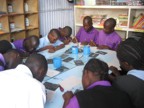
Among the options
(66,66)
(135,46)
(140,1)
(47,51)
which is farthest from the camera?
(140,1)

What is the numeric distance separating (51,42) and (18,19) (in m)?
1.12

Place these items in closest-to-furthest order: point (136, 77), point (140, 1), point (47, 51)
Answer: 1. point (136, 77)
2. point (47, 51)
3. point (140, 1)

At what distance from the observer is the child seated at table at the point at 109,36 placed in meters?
3.16

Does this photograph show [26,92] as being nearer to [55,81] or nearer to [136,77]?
[55,81]

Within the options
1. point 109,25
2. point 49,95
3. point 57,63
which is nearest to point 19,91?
point 49,95

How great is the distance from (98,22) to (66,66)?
7.92 feet

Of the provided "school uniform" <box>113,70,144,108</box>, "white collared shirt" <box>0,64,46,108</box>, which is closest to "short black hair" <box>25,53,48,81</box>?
"white collared shirt" <box>0,64,46,108</box>

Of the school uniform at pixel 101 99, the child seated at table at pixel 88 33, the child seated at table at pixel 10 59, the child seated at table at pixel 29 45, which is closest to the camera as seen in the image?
the school uniform at pixel 101 99

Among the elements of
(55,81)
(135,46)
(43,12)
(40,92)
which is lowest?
(55,81)

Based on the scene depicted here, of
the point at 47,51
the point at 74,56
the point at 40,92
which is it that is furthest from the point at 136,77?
the point at 47,51

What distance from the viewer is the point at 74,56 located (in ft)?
8.68

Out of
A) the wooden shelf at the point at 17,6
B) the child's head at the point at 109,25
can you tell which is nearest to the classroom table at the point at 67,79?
the child's head at the point at 109,25

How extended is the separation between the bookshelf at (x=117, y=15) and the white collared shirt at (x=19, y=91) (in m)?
3.08

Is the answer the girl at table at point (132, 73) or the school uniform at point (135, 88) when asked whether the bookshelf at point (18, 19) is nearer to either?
the girl at table at point (132, 73)
